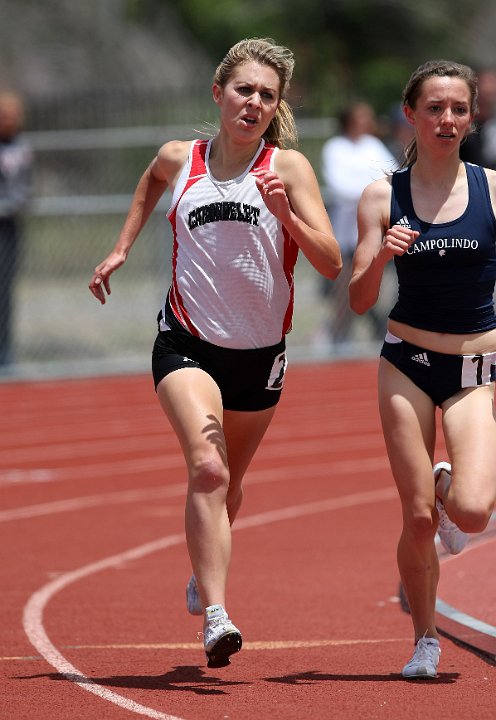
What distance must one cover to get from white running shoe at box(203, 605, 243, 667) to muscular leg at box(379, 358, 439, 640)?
33.1 inches

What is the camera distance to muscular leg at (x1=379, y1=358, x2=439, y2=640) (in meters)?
5.80

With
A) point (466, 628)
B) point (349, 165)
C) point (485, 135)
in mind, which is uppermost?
point (485, 135)

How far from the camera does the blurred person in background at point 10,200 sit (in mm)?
15867

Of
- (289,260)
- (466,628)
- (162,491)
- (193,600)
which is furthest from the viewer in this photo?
(162,491)

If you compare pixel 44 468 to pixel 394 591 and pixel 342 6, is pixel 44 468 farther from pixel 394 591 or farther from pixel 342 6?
pixel 342 6

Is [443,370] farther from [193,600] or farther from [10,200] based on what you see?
[10,200]

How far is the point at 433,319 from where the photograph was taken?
5887mm

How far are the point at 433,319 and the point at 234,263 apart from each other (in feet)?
2.76

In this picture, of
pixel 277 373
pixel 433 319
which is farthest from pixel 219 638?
pixel 433 319

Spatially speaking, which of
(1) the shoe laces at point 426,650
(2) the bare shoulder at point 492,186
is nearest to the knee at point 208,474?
(1) the shoe laces at point 426,650

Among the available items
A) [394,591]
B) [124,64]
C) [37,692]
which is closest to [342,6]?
[124,64]

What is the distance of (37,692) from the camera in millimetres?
5676

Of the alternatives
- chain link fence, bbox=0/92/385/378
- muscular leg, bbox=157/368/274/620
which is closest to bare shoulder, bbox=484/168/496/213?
muscular leg, bbox=157/368/274/620

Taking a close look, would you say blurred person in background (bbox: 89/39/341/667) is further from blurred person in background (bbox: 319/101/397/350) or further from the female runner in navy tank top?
blurred person in background (bbox: 319/101/397/350)
